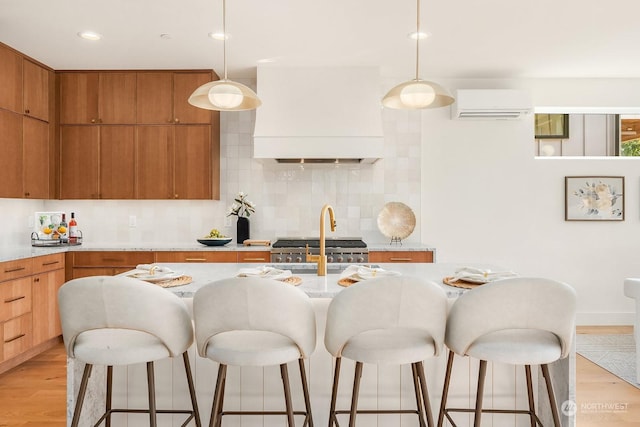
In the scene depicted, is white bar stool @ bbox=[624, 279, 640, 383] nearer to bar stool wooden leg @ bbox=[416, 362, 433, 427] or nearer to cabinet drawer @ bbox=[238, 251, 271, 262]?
bar stool wooden leg @ bbox=[416, 362, 433, 427]

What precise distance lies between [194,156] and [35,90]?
148 centimetres

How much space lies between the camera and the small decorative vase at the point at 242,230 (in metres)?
4.52

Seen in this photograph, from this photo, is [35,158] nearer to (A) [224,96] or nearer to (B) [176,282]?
(A) [224,96]

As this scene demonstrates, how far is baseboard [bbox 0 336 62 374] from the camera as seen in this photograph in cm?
342

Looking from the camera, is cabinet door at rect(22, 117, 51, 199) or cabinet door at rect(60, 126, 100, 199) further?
cabinet door at rect(60, 126, 100, 199)

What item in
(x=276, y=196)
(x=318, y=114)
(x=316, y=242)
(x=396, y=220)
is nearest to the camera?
(x=318, y=114)

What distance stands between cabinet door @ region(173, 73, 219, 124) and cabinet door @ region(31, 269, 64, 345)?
1.74 metres

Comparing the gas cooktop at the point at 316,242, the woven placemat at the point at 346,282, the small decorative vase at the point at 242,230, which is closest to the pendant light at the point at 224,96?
the woven placemat at the point at 346,282

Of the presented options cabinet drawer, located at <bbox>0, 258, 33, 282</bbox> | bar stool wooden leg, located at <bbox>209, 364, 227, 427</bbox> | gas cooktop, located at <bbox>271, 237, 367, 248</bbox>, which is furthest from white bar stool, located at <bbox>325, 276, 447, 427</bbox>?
cabinet drawer, located at <bbox>0, 258, 33, 282</bbox>

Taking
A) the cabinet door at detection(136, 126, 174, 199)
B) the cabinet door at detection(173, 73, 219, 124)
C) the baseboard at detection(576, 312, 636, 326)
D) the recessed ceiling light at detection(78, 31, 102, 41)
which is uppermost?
the recessed ceiling light at detection(78, 31, 102, 41)

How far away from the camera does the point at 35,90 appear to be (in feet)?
13.6

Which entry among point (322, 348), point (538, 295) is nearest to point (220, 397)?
point (322, 348)

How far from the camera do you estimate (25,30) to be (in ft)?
11.3

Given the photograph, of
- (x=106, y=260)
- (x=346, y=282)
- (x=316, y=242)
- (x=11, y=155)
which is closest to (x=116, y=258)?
(x=106, y=260)
